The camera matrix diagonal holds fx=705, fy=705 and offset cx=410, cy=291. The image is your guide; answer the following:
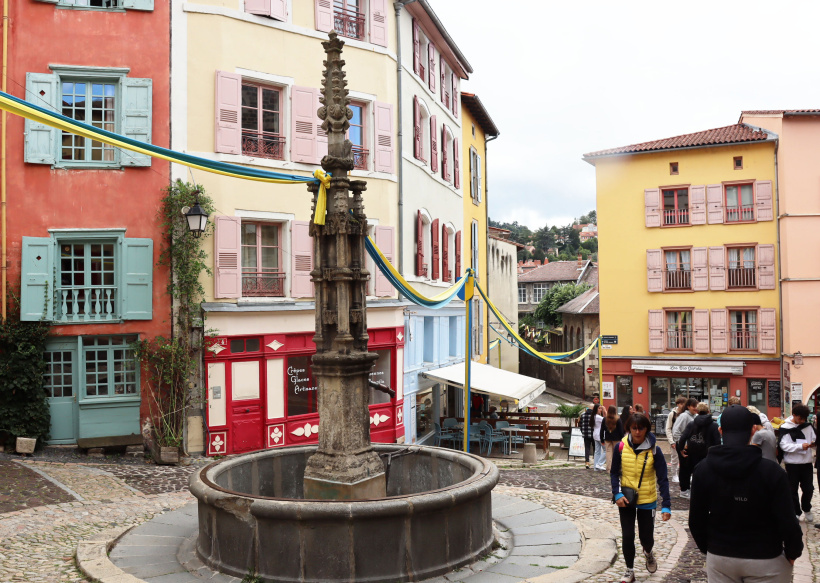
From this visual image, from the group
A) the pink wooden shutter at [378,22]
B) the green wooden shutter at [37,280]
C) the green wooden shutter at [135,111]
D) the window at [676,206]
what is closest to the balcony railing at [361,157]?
the pink wooden shutter at [378,22]

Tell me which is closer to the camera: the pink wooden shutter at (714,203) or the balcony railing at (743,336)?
the balcony railing at (743,336)

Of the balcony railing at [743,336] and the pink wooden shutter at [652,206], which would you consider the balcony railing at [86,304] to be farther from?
the balcony railing at [743,336]

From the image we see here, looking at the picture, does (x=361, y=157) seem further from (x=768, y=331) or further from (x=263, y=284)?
(x=768, y=331)

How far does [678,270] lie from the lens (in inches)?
1142

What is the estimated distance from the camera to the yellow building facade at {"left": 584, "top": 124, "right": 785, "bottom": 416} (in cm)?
2770

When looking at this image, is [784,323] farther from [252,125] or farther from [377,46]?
[252,125]

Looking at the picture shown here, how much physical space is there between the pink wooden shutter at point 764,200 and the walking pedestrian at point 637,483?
2446 centimetres

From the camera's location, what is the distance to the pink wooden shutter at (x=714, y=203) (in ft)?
93.0

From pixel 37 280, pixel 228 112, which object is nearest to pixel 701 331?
pixel 228 112

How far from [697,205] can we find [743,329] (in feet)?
17.4

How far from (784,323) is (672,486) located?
60.0 feet

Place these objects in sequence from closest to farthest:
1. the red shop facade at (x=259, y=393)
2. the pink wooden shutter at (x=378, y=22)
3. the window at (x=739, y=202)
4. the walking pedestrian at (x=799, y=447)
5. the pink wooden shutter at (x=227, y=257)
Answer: the walking pedestrian at (x=799, y=447) < the red shop facade at (x=259, y=393) < the pink wooden shutter at (x=227, y=257) < the pink wooden shutter at (x=378, y=22) < the window at (x=739, y=202)

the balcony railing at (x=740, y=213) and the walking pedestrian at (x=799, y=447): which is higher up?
the balcony railing at (x=740, y=213)

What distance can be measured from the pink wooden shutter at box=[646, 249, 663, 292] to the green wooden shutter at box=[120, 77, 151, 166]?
21.0 metres
